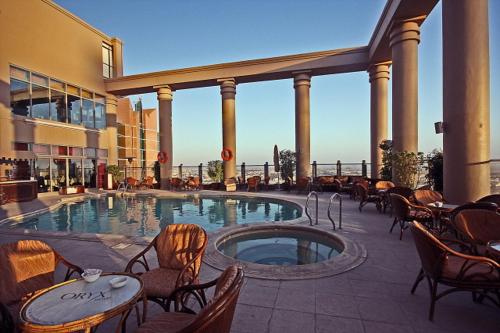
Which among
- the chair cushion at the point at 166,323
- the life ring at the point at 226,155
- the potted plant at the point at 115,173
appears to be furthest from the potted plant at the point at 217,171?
the chair cushion at the point at 166,323

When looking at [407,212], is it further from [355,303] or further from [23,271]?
[23,271]

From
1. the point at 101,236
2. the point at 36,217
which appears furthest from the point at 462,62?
the point at 36,217

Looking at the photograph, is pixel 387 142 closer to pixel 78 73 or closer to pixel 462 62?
pixel 462 62

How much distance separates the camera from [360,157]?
13.3m

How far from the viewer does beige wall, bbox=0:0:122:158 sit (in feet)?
38.1

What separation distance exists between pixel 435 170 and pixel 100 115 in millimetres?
16830

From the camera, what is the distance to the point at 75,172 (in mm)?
14914

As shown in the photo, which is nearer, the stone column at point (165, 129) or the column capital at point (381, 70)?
the column capital at point (381, 70)

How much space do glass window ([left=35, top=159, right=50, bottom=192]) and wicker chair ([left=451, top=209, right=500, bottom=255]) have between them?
15.8 meters

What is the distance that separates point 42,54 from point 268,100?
1226 cm

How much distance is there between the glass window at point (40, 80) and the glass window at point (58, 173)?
3.65 meters

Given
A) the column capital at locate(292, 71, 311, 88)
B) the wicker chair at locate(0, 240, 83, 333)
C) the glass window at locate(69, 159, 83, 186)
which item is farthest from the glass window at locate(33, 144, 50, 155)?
the wicker chair at locate(0, 240, 83, 333)

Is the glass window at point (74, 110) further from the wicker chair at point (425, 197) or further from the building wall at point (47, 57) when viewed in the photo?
the wicker chair at point (425, 197)

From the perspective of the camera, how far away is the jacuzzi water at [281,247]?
4583 millimetres
